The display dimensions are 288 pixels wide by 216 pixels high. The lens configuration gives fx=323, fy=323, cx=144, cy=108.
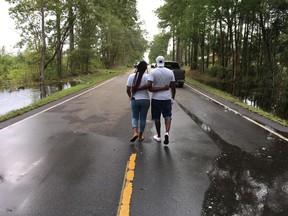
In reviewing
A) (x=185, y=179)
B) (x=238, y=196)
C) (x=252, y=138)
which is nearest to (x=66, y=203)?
(x=185, y=179)

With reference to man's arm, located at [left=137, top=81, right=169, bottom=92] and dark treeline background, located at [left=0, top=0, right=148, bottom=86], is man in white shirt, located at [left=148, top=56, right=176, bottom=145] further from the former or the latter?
dark treeline background, located at [left=0, top=0, right=148, bottom=86]

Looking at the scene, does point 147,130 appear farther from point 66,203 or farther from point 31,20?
point 31,20

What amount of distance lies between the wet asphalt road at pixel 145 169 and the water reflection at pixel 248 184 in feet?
0.04

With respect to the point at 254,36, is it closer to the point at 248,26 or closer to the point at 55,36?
the point at 248,26

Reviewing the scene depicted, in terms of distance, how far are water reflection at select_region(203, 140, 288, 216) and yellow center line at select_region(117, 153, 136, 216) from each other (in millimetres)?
1044

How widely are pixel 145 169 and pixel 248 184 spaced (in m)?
1.79

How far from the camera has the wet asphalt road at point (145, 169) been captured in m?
4.41

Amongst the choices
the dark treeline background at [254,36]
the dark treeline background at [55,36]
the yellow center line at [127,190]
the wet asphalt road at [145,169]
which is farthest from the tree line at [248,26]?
the yellow center line at [127,190]

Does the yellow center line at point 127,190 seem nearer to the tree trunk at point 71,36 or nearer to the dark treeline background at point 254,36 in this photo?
the dark treeline background at point 254,36

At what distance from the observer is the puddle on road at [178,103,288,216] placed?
4.34 metres

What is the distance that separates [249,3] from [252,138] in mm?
20320

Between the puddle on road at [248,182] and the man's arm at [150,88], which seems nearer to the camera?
the puddle on road at [248,182]

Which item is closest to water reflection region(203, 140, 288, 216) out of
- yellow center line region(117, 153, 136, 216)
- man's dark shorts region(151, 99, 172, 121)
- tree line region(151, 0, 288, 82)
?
yellow center line region(117, 153, 136, 216)

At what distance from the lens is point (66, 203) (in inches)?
175
